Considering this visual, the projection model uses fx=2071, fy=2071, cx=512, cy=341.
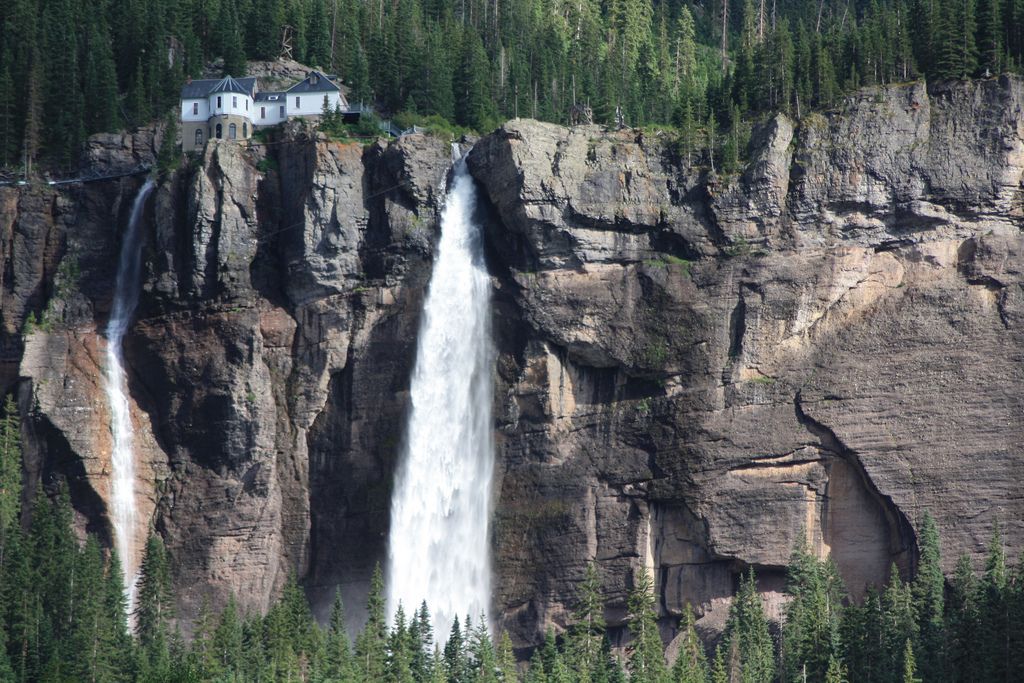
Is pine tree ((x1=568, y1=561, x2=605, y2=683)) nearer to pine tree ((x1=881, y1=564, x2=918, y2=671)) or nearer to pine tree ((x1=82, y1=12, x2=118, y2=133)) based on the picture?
pine tree ((x1=881, y1=564, x2=918, y2=671))

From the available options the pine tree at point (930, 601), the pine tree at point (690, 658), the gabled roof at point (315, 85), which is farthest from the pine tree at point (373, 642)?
the gabled roof at point (315, 85)

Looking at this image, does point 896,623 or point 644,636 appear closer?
point 896,623

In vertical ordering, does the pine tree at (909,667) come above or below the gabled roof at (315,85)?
below

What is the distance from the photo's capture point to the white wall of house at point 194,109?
116938 millimetres

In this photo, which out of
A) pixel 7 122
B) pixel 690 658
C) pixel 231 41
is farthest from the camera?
pixel 231 41

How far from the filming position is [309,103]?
11625cm

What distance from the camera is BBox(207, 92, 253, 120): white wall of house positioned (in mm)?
116062

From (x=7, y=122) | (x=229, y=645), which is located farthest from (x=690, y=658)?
(x=7, y=122)

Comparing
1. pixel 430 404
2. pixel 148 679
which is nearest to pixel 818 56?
pixel 430 404

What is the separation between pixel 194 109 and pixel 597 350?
2973 centimetres

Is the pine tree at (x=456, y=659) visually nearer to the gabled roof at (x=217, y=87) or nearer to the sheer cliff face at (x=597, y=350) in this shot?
the sheer cliff face at (x=597, y=350)

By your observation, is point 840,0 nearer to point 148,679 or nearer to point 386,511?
point 386,511

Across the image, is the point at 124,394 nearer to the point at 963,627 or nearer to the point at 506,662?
the point at 506,662

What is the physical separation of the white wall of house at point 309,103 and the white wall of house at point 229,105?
8.07 feet
